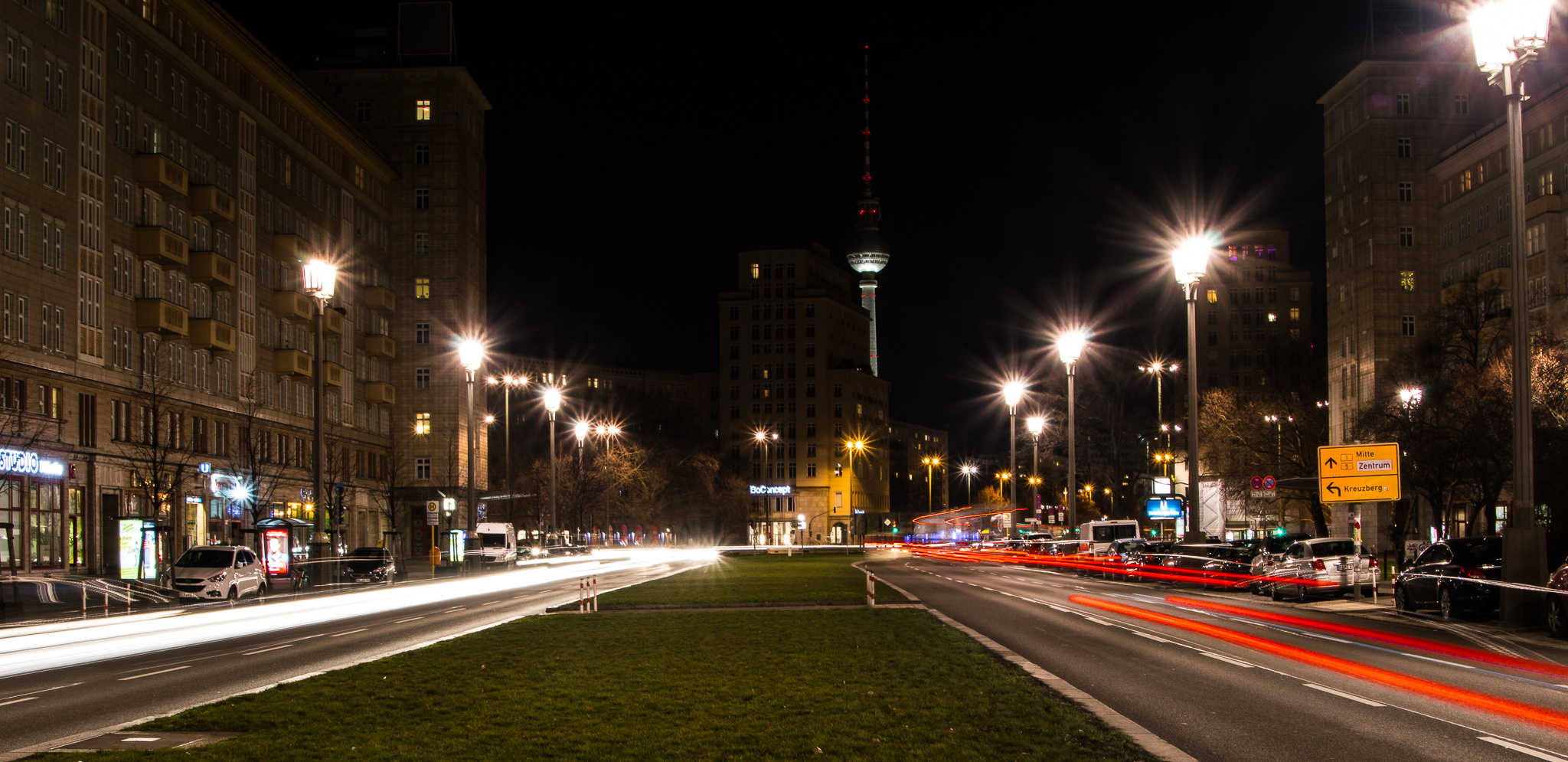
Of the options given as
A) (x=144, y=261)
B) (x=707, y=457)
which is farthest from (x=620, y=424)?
(x=144, y=261)

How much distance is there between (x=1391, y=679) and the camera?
14570 millimetres

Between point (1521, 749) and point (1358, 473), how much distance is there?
2460 cm

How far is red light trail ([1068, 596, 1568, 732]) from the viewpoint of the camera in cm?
1163

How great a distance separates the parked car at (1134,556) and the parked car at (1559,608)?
921 inches

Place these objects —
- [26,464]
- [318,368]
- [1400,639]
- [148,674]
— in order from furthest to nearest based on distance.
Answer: [26,464] < [318,368] < [1400,639] < [148,674]

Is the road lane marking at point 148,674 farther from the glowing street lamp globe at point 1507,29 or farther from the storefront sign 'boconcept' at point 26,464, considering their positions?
the storefront sign 'boconcept' at point 26,464

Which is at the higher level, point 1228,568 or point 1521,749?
point 1521,749

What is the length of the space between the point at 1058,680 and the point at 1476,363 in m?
45.7

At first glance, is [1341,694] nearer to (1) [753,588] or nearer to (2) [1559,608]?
(2) [1559,608]

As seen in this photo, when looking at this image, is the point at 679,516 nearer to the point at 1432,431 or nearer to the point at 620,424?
the point at 620,424

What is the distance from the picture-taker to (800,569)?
49.5 metres

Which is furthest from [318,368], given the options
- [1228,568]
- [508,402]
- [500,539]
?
[508,402]

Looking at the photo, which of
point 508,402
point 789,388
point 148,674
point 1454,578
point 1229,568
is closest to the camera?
point 148,674

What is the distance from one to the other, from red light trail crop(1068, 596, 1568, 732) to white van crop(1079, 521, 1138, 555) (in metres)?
33.3
